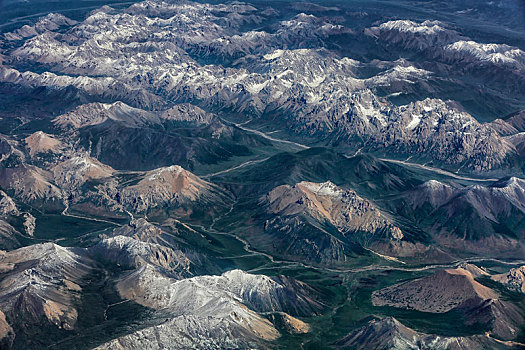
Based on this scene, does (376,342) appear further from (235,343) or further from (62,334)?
(62,334)

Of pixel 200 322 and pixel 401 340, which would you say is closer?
pixel 401 340

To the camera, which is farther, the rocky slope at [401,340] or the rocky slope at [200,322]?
the rocky slope at [200,322]

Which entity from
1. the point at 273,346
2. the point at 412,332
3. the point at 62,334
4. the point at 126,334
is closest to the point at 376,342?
the point at 412,332

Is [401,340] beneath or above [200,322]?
beneath

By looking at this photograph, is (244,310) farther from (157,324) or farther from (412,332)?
(412,332)

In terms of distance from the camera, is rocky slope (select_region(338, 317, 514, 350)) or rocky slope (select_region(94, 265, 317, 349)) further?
rocky slope (select_region(94, 265, 317, 349))

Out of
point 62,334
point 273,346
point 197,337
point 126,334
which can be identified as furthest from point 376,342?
point 62,334

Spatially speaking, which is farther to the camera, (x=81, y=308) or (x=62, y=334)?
(x=81, y=308)

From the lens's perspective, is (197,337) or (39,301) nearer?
(197,337)

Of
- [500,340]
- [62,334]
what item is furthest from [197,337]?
[500,340]
